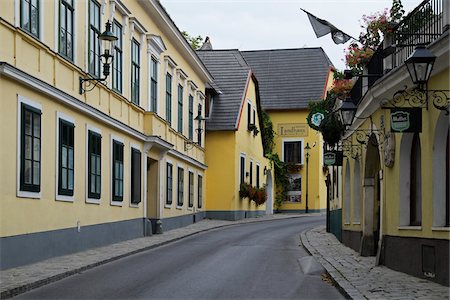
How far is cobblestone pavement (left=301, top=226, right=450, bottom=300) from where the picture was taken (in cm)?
1096

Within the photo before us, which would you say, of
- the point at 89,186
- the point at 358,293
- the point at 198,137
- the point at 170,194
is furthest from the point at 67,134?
the point at 198,137

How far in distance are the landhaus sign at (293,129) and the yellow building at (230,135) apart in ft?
31.2

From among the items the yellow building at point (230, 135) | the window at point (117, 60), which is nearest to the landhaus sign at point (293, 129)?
the yellow building at point (230, 135)

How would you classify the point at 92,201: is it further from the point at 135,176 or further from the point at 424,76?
the point at 424,76

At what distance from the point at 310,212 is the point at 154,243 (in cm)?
3230

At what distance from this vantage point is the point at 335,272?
14.4 metres

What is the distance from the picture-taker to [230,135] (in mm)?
39719

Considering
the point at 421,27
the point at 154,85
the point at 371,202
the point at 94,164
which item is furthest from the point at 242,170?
the point at 421,27

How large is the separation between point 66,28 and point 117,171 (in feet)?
19.4

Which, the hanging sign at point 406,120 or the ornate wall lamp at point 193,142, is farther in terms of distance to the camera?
the ornate wall lamp at point 193,142

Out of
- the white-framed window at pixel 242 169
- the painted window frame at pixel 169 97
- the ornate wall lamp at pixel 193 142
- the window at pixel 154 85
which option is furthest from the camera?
the white-framed window at pixel 242 169

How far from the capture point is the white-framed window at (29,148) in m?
14.5

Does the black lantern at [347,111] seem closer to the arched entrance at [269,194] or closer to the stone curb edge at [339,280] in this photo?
the stone curb edge at [339,280]

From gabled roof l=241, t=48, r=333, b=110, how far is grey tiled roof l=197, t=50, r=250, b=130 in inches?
449
